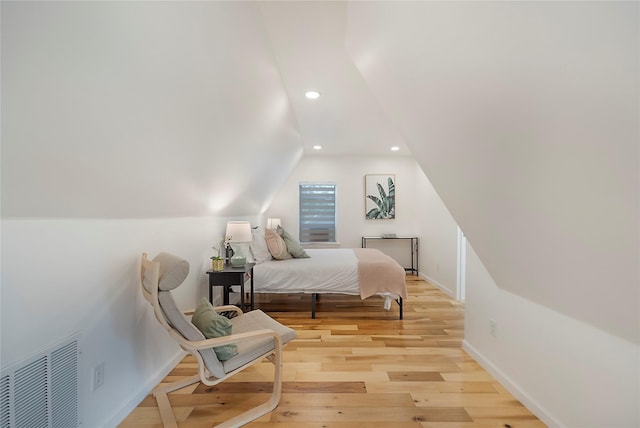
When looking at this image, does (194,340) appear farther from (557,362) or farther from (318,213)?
(318,213)

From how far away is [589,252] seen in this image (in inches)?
47.2

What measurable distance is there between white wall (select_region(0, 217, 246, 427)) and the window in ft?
12.7

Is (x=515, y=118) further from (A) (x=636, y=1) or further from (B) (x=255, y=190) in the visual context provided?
(B) (x=255, y=190)

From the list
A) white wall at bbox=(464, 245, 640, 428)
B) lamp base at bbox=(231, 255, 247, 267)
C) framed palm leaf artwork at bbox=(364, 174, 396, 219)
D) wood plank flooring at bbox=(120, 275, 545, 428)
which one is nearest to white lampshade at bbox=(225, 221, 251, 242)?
lamp base at bbox=(231, 255, 247, 267)

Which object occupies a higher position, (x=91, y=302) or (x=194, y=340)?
(x=91, y=302)

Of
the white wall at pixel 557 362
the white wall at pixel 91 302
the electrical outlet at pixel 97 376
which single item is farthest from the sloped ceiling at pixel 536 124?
the electrical outlet at pixel 97 376

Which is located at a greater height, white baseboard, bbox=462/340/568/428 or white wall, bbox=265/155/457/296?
white wall, bbox=265/155/457/296

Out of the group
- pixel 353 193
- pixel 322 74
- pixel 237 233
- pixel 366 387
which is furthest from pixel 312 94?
pixel 353 193

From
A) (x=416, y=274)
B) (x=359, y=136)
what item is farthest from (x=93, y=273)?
(x=416, y=274)

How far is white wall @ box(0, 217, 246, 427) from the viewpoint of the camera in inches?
46.8

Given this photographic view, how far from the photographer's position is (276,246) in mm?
3848

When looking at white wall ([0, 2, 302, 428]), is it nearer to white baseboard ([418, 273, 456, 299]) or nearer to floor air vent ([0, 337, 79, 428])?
floor air vent ([0, 337, 79, 428])

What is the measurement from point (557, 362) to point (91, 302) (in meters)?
2.64

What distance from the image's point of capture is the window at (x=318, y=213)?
20.1 feet
